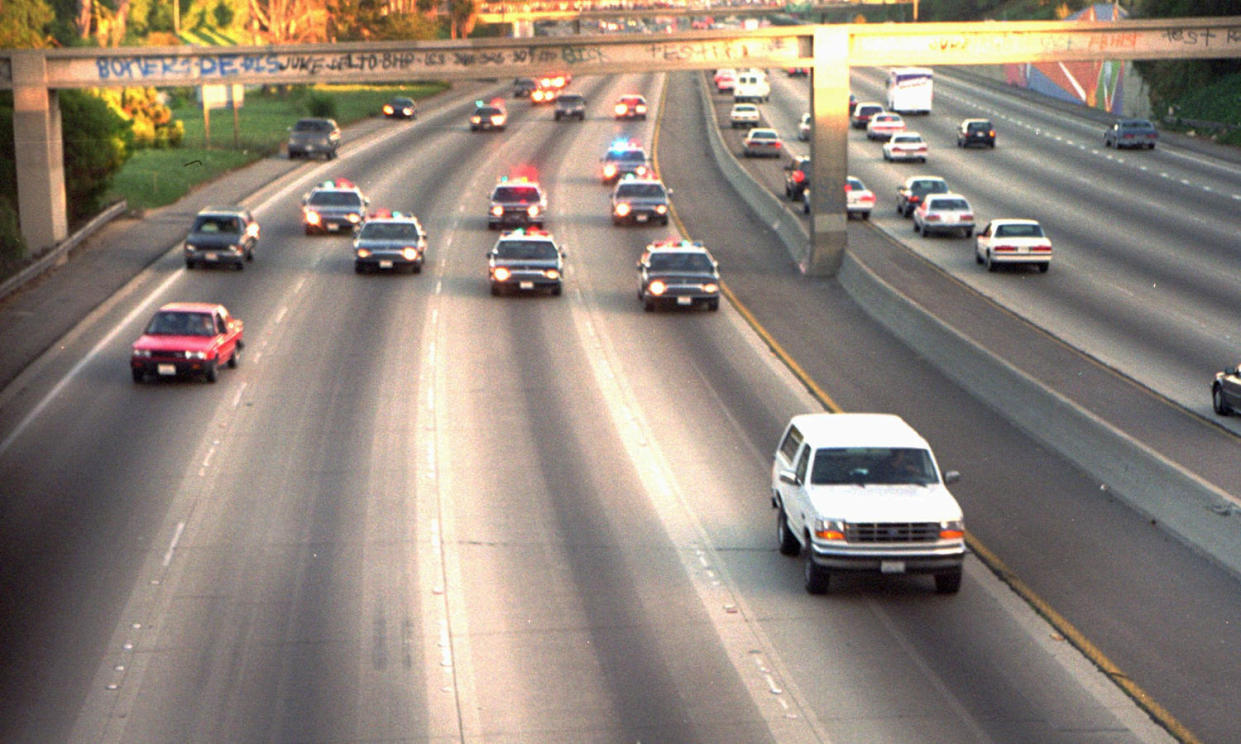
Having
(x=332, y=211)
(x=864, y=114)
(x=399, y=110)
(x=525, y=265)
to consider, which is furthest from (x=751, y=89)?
(x=525, y=265)

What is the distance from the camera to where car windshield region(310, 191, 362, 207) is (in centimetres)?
5566

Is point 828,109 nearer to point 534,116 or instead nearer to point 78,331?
point 78,331

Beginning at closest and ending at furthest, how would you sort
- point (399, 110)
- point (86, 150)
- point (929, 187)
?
point (86, 150), point (929, 187), point (399, 110)

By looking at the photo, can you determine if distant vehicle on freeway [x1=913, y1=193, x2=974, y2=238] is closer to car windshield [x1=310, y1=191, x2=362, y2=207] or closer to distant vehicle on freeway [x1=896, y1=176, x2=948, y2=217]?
distant vehicle on freeway [x1=896, y1=176, x2=948, y2=217]

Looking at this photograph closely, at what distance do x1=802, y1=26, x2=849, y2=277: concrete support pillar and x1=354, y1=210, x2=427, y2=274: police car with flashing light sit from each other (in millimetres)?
11177

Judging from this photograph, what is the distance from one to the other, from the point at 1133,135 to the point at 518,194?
115 feet

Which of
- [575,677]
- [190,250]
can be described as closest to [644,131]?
[190,250]

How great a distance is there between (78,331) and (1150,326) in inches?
975

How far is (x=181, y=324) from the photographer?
3369 cm

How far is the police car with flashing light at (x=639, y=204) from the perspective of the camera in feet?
191

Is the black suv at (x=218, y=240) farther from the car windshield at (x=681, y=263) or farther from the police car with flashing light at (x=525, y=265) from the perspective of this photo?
the car windshield at (x=681, y=263)

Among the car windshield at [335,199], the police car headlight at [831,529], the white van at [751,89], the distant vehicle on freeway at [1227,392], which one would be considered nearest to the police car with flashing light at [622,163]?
the car windshield at [335,199]

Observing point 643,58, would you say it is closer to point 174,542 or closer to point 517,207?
point 517,207

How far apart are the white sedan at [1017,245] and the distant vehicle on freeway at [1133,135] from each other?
111 feet
